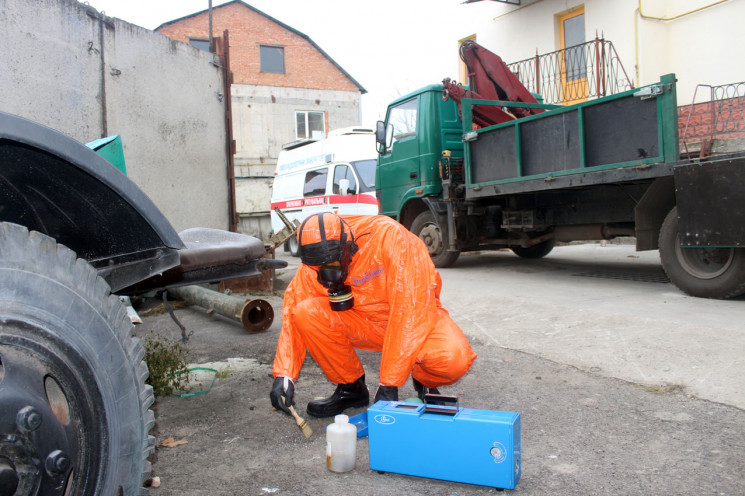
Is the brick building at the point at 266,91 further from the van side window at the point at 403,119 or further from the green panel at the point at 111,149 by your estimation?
the green panel at the point at 111,149

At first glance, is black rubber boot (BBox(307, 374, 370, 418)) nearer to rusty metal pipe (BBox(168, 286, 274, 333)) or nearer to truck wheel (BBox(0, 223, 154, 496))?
truck wheel (BBox(0, 223, 154, 496))

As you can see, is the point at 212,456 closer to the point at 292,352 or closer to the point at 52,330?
the point at 292,352

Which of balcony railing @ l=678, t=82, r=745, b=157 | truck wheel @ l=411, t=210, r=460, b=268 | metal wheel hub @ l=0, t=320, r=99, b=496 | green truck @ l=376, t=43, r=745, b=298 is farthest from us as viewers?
truck wheel @ l=411, t=210, r=460, b=268

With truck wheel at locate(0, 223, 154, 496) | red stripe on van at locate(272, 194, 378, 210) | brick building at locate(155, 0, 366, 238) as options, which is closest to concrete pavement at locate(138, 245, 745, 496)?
truck wheel at locate(0, 223, 154, 496)

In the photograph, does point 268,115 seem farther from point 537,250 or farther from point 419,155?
point 537,250

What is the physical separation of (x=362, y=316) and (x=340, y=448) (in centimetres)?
87

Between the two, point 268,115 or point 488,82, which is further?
point 268,115

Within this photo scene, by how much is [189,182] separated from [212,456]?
442cm

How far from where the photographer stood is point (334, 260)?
106 inches

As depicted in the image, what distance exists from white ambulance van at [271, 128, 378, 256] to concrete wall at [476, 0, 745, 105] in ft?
14.4

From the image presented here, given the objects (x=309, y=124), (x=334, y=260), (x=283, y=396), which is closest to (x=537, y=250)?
(x=334, y=260)

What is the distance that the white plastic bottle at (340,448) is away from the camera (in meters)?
2.38

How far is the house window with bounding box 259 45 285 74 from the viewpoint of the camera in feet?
75.3

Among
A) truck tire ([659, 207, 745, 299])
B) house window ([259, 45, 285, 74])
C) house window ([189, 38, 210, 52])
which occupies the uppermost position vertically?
house window ([189, 38, 210, 52])
